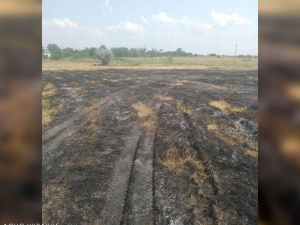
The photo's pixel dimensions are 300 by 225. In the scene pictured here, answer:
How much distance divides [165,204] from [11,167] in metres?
2.45

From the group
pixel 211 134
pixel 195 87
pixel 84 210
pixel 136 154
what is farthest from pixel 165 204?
pixel 195 87

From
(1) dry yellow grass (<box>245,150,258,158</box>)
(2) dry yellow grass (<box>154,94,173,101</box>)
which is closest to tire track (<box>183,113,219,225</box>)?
(1) dry yellow grass (<box>245,150,258,158</box>)

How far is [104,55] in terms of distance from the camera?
20.5 meters

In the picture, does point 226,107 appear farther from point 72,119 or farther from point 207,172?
point 72,119

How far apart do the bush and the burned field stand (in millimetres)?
12722

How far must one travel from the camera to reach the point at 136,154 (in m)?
→ 4.40

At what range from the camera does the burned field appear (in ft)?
9.21

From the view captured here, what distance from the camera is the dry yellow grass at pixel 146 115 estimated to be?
5945 mm

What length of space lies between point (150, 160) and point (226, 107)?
13.0 feet

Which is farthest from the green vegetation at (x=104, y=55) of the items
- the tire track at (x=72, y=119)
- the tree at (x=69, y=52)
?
the tire track at (x=72, y=119)

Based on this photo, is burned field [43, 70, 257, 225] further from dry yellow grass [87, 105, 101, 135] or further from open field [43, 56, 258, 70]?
open field [43, 56, 258, 70]

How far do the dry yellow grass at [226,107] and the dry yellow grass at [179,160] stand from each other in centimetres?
280

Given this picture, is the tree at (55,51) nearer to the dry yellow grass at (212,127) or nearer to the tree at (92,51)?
the tree at (92,51)

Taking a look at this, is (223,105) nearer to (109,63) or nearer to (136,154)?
(136,154)
